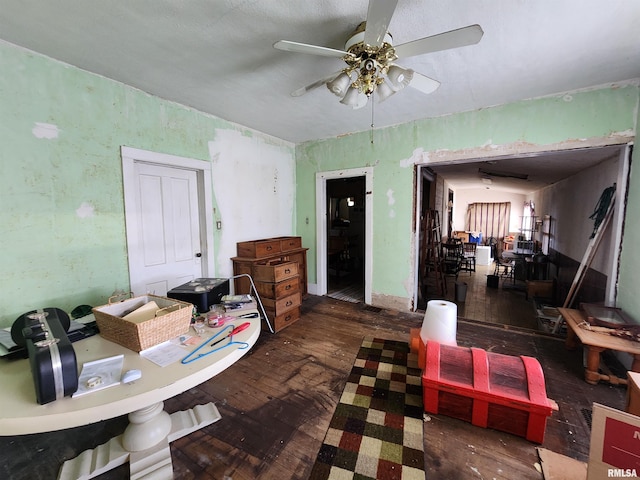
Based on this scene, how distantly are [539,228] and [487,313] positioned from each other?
16.7ft

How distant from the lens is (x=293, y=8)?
1.47 meters

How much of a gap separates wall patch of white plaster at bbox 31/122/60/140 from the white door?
0.60 metres

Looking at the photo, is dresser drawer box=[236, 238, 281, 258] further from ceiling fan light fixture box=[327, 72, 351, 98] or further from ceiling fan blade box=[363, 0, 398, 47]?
ceiling fan blade box=[363, 0, 398, 47]

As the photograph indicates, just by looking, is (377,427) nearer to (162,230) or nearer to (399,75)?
(399,75)

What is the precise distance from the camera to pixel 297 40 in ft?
5.80

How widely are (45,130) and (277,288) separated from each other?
7.75 ft

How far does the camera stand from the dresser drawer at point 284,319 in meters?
2.95

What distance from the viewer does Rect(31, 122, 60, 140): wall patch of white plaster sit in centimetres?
189

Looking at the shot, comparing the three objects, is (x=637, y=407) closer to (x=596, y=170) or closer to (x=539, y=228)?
(x=596, y=170)

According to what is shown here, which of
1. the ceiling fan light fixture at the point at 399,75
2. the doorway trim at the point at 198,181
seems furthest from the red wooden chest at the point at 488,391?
the doorway trim at the point at 198,181

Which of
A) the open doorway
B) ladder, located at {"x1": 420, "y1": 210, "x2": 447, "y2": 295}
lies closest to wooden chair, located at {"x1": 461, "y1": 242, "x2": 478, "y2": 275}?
the open doorway

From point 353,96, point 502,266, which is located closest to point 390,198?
point 353,96

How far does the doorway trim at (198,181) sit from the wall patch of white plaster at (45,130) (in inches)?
16.8

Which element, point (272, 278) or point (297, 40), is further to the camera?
point (272, 278)
